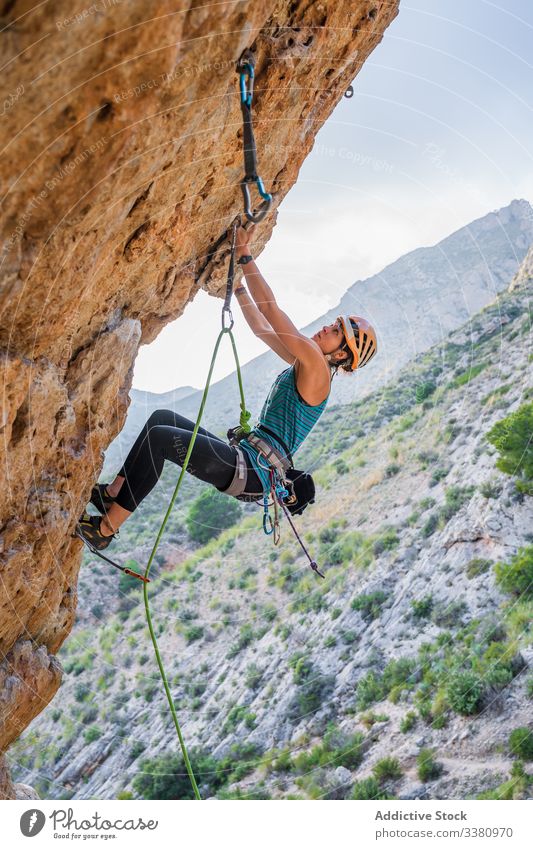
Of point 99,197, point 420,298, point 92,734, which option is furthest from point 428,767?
point 420,298

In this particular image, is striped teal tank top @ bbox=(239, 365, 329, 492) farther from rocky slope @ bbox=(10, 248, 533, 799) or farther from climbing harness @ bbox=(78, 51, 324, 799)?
rocky slope @ bbox=(10, 248, 533, 799)

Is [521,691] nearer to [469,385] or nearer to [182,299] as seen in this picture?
[182,299]

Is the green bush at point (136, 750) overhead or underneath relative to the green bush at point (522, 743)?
overhead

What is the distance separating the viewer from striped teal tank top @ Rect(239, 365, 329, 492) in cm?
583

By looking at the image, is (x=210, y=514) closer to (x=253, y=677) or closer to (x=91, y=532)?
(x=253, y=677)

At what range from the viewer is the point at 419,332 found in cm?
3725

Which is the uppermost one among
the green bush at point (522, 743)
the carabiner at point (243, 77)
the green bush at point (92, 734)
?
the carabiner at point (243, 77)

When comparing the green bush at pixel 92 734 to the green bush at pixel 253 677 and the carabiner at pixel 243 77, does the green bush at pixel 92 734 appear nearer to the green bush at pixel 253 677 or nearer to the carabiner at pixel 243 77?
the green bush at pixel 253 677

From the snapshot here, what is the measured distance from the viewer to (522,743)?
12297 mm

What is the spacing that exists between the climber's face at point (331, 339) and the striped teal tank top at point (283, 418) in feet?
1.09

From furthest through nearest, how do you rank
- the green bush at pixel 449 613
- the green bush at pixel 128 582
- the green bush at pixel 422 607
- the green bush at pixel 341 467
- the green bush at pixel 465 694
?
the green bush at pixel 128 582, the green bush at pixel 341 467, the green bush at pixel 422 607, the green bush at pixel 449 613, the green bush at pixel 465 694

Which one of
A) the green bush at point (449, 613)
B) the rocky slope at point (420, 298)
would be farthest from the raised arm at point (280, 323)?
the rocky slope at point (420, 298)

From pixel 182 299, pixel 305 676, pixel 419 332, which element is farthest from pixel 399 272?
pixel 182 299

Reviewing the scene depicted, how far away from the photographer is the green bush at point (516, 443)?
19202 millimetres
